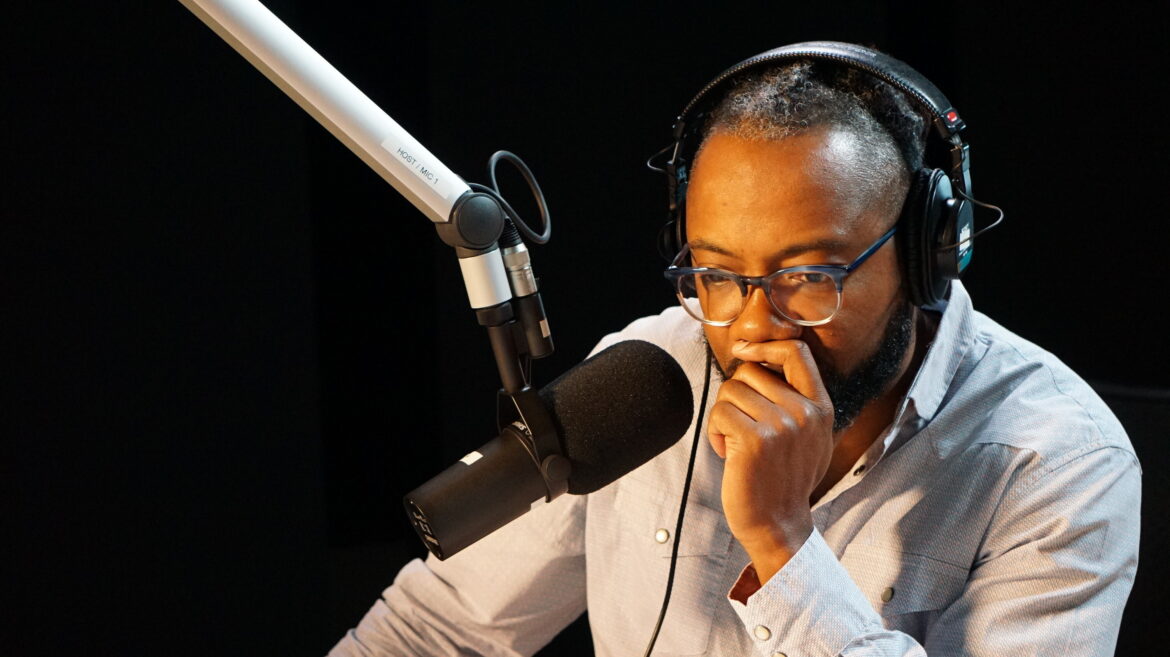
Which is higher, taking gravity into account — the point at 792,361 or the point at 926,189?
the point at 926,189

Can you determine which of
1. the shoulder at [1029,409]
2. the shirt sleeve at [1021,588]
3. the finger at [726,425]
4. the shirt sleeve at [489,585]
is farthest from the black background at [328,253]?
the finger at [726,425]

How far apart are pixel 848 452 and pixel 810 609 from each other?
14.1 inches

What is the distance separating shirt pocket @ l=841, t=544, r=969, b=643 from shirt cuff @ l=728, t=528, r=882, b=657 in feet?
0.57

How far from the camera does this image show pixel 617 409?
1.08 meters

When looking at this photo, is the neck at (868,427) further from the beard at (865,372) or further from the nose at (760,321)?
the nose at (760,321)

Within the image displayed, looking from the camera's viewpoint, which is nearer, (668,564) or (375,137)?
(375,137)

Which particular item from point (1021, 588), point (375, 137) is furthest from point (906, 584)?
point (375, 137)

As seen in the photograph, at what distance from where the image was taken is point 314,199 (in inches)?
76.5

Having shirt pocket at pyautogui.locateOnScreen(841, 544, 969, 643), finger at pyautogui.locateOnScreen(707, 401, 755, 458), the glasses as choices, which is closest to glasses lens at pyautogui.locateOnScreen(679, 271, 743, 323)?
the glasses

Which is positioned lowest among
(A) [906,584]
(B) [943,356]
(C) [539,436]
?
(A) [906,584]

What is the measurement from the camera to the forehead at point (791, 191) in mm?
1268

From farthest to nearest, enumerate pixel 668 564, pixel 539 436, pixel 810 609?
pixel 668 564, pixel 810 609, pixel 539 436

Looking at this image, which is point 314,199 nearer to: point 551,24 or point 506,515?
point 551,24

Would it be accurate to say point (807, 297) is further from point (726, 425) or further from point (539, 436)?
point (539, 436)
